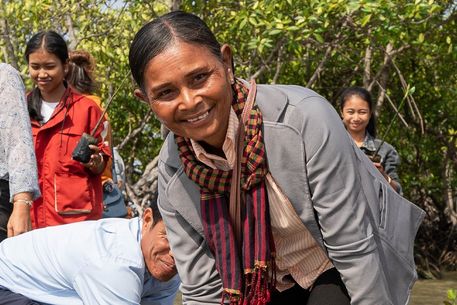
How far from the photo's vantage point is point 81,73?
19.6 ft

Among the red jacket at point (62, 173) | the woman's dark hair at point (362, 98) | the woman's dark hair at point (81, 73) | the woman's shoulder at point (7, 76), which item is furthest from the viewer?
the woman's dark hair at point (362, 98)

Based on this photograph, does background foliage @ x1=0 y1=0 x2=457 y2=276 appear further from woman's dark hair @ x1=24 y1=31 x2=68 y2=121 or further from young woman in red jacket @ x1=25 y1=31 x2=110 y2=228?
young woman in red jacket @ x1=25 y1=31 x2=110 y2=228

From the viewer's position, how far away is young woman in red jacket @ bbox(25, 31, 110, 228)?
16.9ft

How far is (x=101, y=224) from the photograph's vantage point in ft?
12.7

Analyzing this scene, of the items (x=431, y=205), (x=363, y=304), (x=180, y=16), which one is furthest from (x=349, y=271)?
(x=431, y=205)

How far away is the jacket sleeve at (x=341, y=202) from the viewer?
262 cm

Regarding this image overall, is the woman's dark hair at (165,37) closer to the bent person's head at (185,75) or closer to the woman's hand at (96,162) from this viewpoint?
the bent person's head at (185,75)

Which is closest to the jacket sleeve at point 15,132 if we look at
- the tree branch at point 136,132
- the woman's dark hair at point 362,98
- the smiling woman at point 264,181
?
the smiling woman at point 264,181

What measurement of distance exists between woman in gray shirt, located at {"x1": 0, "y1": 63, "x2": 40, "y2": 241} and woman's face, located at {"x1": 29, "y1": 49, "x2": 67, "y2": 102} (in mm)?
1049

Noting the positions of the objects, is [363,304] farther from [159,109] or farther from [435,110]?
[435,110]

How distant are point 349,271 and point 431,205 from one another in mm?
8590

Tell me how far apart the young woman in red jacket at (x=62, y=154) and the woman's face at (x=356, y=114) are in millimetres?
1832

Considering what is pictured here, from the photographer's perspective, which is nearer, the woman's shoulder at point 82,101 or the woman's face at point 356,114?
the woman's shoulder at point 82,101

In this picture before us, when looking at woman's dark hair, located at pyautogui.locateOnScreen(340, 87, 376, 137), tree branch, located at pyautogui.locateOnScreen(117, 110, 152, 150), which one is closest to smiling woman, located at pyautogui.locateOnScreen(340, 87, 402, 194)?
woman's dark hair, located at pyautogui.locateOnScreen(340, 87, 376, 137)
